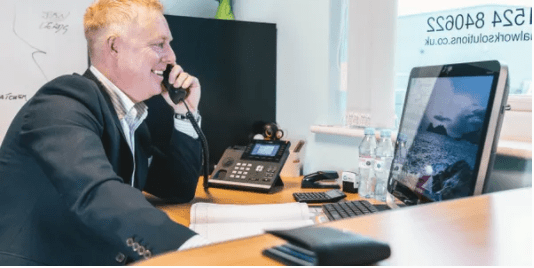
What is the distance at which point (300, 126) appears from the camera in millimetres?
2613

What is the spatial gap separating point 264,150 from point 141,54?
688 millimetres

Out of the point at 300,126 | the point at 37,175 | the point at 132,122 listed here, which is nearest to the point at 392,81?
the point at 300,126

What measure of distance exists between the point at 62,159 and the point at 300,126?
5.46ft

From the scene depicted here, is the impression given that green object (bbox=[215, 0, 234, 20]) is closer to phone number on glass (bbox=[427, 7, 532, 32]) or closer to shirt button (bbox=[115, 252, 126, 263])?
phone number on glass (bbox=[427, 7, 532, 32])

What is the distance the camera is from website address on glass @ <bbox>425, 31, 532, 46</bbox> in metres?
1.87

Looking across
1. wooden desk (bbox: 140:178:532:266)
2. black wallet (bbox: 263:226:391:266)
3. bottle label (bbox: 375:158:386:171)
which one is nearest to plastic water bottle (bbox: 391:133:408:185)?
bottle label (bbox: 375:158:386:171)

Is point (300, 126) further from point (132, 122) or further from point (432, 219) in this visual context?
point (432, 219)

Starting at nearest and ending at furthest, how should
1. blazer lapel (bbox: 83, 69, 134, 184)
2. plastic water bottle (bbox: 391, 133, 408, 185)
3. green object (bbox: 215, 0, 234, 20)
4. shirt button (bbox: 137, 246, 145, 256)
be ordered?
shirt button (bbox: 137, 246, 145, 256)
blazer lapel (bbox: 83, 69, 134, 184)
plastic water bottle (bbox: 391, 133, 408, 185)
green object (bbox: 215, 0, 234, 20)

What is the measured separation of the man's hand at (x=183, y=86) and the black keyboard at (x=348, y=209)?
29.0 inches

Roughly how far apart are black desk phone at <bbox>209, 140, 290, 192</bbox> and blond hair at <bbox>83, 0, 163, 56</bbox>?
2.36 feet

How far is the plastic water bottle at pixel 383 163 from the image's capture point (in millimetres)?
1786

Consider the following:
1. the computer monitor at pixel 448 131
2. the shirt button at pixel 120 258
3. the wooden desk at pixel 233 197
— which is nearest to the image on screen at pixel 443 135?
the computer monitor at pixel 448 131

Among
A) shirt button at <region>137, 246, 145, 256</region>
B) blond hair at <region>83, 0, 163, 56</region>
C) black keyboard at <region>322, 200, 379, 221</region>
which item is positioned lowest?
black keyboard at <region>322, 200, 379, 221</region>

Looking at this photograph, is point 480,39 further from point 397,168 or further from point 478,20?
point 397,168
